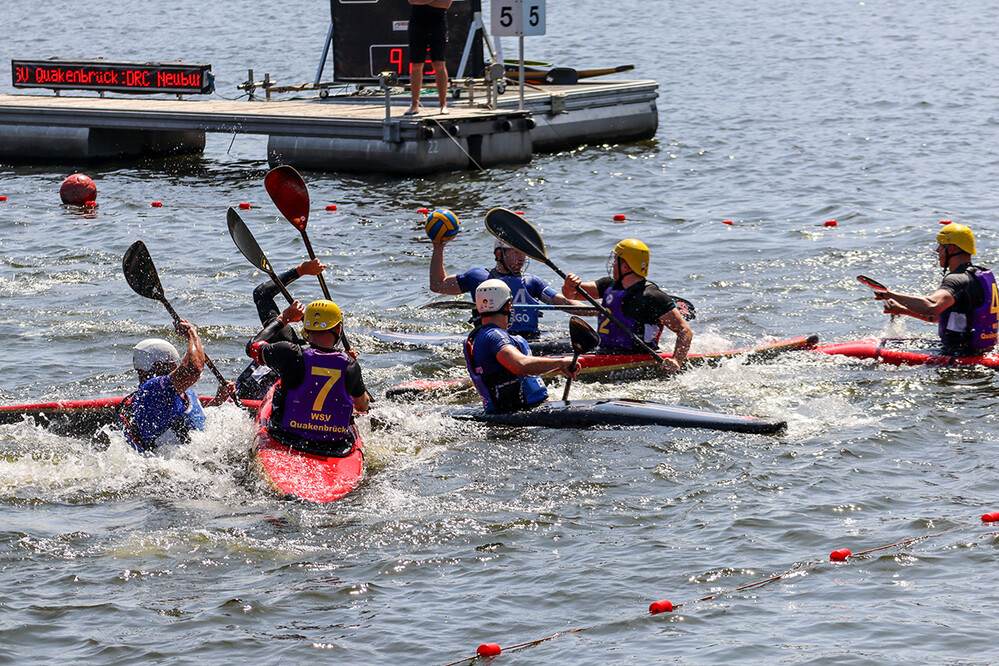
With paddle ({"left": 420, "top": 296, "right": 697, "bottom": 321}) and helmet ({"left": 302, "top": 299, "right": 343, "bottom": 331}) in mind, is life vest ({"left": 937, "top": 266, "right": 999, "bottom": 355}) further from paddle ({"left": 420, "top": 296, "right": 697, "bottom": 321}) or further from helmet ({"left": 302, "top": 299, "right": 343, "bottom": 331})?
helmet ({"left": 302, "top": 299, "right": 343, "bottom": 331})

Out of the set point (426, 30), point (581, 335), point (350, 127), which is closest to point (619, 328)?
point (581, 335)

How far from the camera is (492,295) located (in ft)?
27.1

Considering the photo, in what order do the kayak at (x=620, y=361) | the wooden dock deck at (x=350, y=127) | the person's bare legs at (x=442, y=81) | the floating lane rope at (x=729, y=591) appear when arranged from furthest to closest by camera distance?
1. the wooden dock deck at (x=350, y=127)
2. the person's bare legs at (x=442, y=81)
3. the kayak at (x=620, y=361)
4. the floating lane rope at (x=729, y=591)

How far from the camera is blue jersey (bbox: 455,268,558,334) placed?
1028 cm

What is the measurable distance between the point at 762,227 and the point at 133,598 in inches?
444

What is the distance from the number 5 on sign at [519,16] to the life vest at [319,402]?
1069cm

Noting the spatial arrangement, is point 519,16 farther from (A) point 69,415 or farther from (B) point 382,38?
(A) point 69,415

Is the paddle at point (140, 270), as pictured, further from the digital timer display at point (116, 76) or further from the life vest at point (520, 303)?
the digital timer display at point (116, 76)

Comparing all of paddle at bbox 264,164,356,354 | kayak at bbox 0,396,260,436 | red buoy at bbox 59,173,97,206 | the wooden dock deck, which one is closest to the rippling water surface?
kayak at bbox 0,396,260,436

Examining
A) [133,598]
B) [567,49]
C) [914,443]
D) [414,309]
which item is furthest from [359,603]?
[567,49]

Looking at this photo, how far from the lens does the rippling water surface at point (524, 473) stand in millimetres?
5996

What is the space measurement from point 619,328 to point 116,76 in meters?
14.4

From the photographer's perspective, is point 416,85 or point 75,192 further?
point 416,85

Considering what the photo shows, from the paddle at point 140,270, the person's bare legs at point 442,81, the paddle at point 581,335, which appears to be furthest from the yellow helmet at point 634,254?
the person's bare legs at point 442,81
